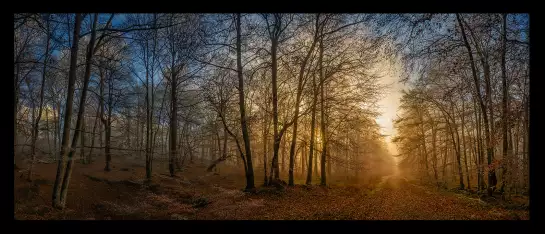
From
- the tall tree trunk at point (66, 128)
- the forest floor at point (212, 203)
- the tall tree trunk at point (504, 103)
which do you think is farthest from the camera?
the tall tree trunk at point (66, 128)

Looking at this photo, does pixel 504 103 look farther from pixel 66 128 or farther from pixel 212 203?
pixel 66 128

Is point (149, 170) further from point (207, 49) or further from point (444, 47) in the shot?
point (444, 47)

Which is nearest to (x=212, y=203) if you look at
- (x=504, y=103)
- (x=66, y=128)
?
(x=66, y=128)

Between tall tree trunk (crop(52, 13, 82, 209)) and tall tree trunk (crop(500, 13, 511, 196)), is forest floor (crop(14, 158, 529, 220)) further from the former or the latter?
tall tree trunk (crop(500, 13, 511, 196))

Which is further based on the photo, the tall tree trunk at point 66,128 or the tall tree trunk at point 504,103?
the tall tree trunk at point 66,128

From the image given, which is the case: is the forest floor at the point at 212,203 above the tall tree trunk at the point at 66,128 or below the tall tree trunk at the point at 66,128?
below

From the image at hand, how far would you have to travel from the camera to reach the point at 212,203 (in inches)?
380

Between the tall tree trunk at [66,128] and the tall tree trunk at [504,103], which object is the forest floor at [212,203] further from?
the tall tree trunk at [504,103]

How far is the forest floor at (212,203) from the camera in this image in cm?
707

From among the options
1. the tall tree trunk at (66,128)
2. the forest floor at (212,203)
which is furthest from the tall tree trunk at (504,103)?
the tall tree trunk at (66,128)

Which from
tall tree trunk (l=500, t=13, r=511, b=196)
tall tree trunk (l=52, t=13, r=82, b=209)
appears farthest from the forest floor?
tall tree trunk (l=500, t=13, r=511, b=196)

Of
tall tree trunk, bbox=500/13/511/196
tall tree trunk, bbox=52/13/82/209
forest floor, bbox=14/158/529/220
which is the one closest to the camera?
forest floor, bbox=14/158/529/220

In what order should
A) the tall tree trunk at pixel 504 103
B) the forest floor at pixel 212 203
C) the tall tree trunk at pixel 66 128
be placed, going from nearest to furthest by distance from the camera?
1. the forest floor at pixel 212 203
2. the tall tree trunk at pixel 504 103
3. the tall tree trunk at pixel 66 128

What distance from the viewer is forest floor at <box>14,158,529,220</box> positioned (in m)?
7.07
